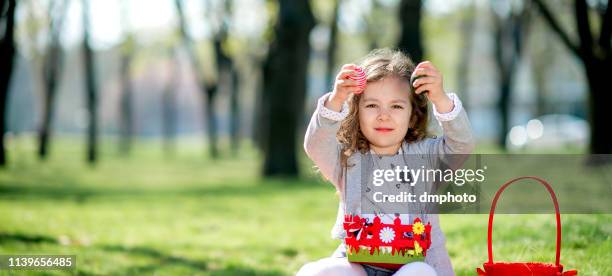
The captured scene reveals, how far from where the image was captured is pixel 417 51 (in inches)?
538

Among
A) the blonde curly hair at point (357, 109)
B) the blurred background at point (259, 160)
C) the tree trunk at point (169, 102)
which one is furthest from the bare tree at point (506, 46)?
the blonde curly hair at point (357, 109)

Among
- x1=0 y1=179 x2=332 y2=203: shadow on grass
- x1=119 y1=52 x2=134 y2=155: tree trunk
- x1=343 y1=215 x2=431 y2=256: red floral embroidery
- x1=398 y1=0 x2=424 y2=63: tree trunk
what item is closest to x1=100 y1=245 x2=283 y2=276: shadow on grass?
x1=343 y1=215 x2=431 y2=256: red floral embroidery

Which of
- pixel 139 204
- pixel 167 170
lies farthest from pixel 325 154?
pixel 167 170

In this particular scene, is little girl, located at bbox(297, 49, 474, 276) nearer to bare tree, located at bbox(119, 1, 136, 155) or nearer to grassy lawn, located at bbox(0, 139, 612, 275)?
grassy lawn, located at bbox(0, 139, 612, 275)

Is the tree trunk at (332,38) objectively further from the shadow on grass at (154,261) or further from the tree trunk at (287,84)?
the shadow on grass at (154,261)

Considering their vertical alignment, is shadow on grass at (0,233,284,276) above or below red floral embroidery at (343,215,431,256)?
below

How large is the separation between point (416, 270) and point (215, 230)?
5.39m

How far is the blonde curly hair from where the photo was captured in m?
3.32

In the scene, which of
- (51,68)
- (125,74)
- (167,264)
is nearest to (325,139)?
(167,264)

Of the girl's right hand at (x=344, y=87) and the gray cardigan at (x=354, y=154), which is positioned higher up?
the girl's right hand at (x=344, y=87)

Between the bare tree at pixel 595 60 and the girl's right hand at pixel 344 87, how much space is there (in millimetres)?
10011

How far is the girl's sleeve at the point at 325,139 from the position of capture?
319cm

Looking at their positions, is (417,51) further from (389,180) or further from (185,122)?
(185,122)

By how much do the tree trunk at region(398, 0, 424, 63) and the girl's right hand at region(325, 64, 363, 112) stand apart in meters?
10.7
